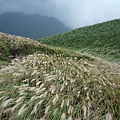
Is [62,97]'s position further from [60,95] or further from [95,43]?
[95,43]

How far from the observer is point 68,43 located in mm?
19438

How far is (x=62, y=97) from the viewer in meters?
3.82

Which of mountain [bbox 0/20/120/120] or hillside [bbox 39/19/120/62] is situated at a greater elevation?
hillside [bbox 39/19/120/62]

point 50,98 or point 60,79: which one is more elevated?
point 60,79

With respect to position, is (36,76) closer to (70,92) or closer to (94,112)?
(70,92)

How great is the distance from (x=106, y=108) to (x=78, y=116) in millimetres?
513

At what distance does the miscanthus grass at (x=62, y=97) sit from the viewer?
11.5 ft

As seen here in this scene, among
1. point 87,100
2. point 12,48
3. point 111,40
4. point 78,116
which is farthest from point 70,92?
point 111,40

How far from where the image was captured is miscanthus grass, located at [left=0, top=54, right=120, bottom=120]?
3.51 metres

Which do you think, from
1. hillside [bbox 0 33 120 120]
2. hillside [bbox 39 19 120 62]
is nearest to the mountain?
hillside [bbox 0 33 120 120]

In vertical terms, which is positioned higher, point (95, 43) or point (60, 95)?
point (95, 43)

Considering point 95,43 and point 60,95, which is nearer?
point 60,95

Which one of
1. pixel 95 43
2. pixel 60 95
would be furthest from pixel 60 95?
pixel 95 43

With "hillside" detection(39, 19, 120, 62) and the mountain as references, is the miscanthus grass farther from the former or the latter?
"hillside" detection(39, 19, 120, 62)
